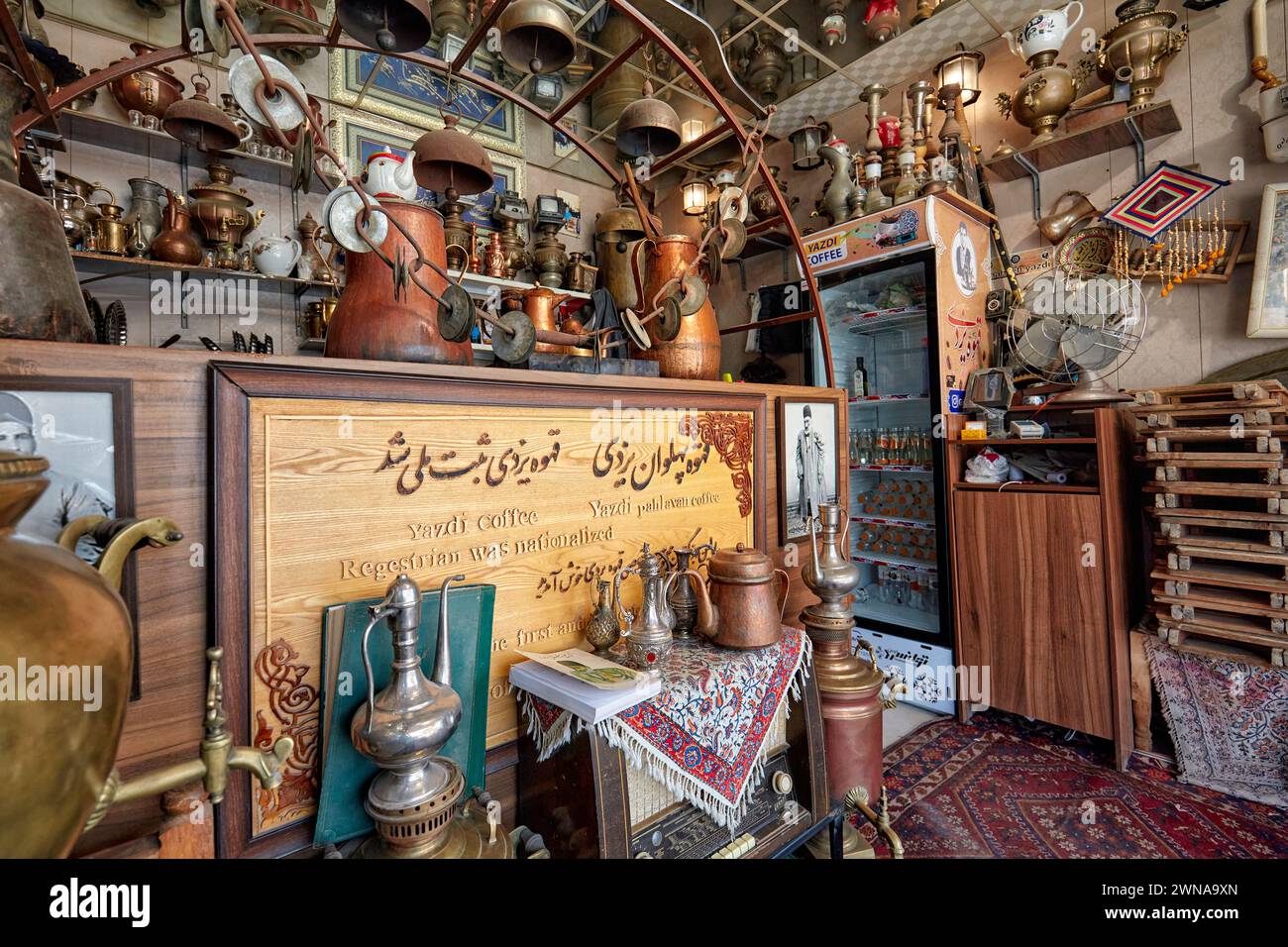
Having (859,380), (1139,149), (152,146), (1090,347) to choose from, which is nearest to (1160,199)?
(1139,149)

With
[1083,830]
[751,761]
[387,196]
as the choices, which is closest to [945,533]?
[1083,830]

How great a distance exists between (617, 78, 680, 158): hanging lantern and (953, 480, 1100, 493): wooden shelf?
2.20m

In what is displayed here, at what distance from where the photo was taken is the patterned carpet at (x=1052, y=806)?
1.99 metres

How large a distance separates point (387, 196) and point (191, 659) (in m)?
0.91

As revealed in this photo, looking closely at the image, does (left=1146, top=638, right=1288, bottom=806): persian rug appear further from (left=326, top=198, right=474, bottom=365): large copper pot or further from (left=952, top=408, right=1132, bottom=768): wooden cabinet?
(left=326, top=198, right=474, bottom=365): large copper pot

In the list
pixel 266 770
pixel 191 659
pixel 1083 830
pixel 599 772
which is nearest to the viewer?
pixel 266 770

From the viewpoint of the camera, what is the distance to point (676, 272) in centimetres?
165

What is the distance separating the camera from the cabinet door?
2.57 m

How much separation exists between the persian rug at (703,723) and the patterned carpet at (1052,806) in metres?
1.06

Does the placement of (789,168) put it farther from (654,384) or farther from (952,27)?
(654,384)

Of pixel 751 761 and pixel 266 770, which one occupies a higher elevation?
pixel 266 770

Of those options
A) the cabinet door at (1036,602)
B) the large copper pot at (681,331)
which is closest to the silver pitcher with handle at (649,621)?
the large copper pot at (681,331)

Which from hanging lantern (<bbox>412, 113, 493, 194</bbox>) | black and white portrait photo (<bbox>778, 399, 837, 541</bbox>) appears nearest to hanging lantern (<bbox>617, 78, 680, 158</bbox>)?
hanging lantern (<bbox>412, 113, 493, 194</bbox>)

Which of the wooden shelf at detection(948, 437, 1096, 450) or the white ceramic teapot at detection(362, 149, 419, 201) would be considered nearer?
the white ceramic teapot at detection(362, 149, 419, 201)
